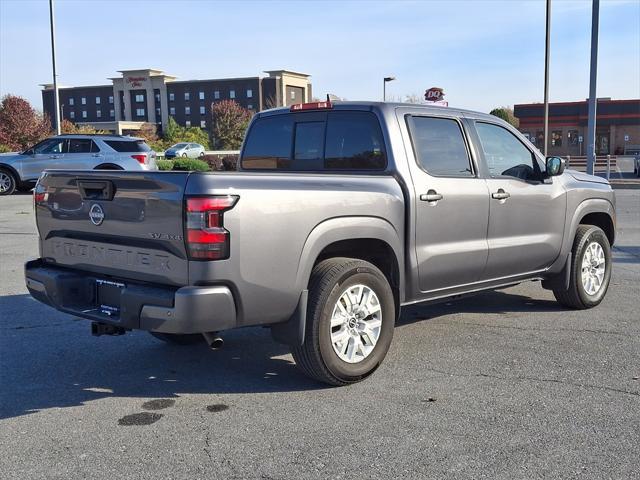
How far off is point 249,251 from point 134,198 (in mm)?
816

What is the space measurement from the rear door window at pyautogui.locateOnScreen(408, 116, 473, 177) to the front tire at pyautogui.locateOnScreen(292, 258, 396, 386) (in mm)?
1096

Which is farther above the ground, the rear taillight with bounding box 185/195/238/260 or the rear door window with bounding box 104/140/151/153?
the rear door window with bounding box 104/140/151/153

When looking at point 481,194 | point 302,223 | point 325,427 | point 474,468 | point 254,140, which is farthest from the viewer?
point 254,140

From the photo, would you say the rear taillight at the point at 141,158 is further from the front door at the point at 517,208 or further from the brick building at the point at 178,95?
the brick building at the point at 178,95

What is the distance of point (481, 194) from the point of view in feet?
18.8

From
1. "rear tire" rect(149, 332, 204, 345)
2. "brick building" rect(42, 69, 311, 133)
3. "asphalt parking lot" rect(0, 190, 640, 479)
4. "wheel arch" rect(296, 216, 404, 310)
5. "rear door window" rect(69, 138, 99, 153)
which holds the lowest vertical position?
"asphalt parking lot" rect(0, 190, 640, 479)

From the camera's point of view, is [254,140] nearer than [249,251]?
No

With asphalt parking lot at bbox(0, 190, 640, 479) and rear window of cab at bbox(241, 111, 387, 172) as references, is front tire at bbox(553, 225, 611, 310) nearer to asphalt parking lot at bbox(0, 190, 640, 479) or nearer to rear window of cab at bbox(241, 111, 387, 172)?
asphalt parking lot at bbox(0, 190, 640, 479)

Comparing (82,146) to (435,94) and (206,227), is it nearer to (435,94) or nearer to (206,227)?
(435,94)

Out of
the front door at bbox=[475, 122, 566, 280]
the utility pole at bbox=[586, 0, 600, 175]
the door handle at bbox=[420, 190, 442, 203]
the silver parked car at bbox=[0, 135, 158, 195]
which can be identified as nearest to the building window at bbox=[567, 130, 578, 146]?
the utility pole at bbox=[586, 0, 600, 175]

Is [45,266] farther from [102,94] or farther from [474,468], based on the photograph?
[102,94]

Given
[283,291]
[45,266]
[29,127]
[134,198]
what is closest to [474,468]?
[283,291]

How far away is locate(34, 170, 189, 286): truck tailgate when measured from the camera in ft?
13.5

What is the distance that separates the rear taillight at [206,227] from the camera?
400cm
